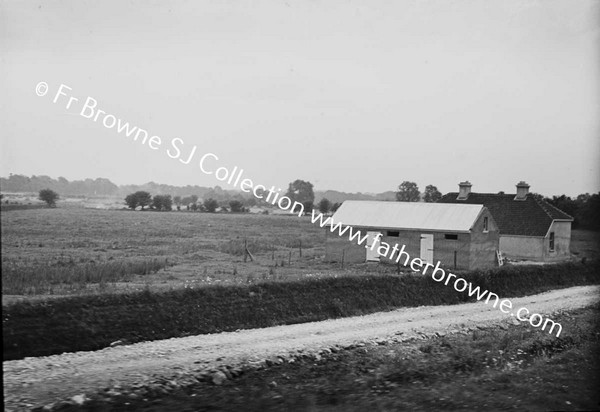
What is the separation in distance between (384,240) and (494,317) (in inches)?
437

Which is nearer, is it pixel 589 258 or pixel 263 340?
pixel 263 340

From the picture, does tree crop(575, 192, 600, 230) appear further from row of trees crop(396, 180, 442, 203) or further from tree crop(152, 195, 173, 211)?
tree crop(152, 195, 173, 211)

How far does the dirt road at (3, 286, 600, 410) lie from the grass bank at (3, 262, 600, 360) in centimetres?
67

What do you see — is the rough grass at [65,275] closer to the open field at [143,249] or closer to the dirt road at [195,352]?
the open field at [143,249]

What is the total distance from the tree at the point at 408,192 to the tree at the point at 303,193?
6264 mm

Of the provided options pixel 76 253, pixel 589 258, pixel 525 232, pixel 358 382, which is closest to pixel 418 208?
pixel 525 232

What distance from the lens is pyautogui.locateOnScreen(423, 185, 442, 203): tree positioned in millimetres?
40312

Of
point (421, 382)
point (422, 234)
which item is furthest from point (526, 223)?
point (421, 382)

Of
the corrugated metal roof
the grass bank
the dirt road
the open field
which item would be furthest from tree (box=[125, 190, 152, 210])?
the dirt road

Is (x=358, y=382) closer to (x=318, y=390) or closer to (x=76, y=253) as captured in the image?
(x=318, y=390)

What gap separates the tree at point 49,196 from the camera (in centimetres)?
4220

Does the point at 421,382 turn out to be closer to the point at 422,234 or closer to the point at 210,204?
the point at 422,234

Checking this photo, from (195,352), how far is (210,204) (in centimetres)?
4843

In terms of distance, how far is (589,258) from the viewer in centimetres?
3566
